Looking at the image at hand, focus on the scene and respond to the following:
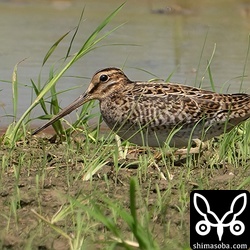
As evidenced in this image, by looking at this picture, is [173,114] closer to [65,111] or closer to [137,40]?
[65,111]

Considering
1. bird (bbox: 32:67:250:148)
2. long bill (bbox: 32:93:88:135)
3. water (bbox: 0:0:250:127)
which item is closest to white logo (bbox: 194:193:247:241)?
bird (bbox: 32:67:250:148)

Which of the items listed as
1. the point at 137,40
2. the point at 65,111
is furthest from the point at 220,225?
the point at 137,40

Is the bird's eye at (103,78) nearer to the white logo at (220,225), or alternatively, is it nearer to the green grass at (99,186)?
the green grass at (99,186)

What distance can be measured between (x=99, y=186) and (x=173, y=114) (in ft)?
3.87

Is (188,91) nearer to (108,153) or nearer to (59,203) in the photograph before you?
(108,153)

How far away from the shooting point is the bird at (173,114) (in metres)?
7.37

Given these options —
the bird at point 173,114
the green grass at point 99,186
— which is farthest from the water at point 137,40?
the green grass at point 99,186

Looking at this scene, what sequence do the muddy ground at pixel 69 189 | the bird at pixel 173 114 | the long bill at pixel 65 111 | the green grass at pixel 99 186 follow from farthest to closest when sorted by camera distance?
1. the long bill at pixel 65 111
2. the bird at pixel 173 114
3. the muddy ground at pixel 69 189
4. the green grass at pixel 99 186

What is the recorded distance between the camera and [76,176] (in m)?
6.58

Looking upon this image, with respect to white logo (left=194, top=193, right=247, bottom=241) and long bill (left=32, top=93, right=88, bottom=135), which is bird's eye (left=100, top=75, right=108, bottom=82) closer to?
long bill (left=32, top=93, right=88, bottom=135)

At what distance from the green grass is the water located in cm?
155

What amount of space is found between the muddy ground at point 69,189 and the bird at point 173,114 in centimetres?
28

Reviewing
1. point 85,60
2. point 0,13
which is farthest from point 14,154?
point 0,13

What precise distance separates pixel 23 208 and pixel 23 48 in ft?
17.5
